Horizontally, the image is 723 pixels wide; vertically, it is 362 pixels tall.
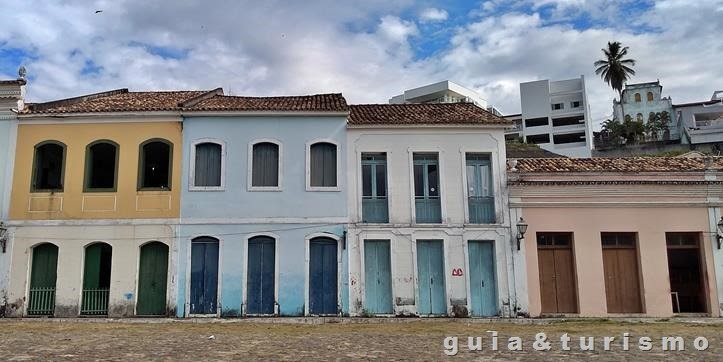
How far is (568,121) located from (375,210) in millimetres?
51081

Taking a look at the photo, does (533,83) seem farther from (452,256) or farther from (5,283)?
(5,283)

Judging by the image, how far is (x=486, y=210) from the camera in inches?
701

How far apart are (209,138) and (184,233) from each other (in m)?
2.93

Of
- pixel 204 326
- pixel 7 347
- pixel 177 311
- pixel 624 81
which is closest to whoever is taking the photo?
pixel 7 347

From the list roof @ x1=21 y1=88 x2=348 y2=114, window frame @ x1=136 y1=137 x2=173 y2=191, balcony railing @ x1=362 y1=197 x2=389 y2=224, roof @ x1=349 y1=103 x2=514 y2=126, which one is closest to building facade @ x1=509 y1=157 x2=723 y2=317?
roof @ x1=349 y1=103 x2=514 y2=126

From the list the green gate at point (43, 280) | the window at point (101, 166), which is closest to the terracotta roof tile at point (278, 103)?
the window at point (101, 166)

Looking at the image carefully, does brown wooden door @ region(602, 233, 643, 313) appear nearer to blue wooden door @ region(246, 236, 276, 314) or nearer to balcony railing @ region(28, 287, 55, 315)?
blue wooden door @ region(246, 236, 276, 314)

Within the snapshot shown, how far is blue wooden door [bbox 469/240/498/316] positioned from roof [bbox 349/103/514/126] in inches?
148

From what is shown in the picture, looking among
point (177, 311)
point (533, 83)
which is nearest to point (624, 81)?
point (533, 83)

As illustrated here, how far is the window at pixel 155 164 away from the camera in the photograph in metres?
17.5

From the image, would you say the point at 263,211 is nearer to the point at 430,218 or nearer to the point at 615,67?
the point at 430,218

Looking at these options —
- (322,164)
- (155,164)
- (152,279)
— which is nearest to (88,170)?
(155,164)

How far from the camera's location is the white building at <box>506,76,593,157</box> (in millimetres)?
62316

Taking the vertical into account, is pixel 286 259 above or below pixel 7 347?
above
